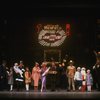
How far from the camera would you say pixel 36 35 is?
3731cm

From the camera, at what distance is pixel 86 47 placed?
3725cm

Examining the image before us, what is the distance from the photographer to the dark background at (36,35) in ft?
121

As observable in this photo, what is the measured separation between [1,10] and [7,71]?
4.17 meters

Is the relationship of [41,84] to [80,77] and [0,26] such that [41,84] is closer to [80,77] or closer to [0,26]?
[80,77]

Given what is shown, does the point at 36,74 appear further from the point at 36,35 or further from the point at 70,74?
the point at 36,35

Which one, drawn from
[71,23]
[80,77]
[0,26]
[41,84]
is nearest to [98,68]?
[80,77]

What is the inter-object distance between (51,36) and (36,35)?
1.07 m

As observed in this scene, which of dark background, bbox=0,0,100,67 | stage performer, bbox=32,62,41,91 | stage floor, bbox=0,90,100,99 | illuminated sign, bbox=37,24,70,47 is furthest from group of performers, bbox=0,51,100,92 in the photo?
illuminated sign, bbox=37,24,70,47

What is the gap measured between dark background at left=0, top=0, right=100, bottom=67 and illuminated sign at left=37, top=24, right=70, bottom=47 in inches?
12.5

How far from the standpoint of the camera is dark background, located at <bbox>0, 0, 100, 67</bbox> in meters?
36.8

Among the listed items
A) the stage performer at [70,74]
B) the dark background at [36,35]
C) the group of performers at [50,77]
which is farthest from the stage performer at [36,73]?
the dark background at [36,35]

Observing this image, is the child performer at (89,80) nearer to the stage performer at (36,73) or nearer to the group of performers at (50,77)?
the group of performers at (50,77)

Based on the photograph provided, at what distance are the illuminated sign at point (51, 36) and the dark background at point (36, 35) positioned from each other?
0.32 meters

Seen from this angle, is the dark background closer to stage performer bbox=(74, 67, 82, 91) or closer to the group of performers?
the group of performers
